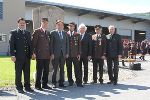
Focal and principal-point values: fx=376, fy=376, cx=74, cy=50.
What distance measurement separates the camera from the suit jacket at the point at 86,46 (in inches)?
487

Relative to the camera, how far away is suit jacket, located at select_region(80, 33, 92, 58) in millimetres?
12359

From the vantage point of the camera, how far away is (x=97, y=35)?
12.8 m

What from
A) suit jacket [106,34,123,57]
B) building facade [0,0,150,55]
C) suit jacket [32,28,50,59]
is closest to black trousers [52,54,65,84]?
suit jacket [32,28,50,59]

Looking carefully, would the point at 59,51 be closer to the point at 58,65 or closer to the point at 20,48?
the point at 58,65

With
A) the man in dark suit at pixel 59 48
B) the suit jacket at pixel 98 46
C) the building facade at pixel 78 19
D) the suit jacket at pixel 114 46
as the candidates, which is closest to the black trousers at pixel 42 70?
the man in dark suit at pixel 59 48

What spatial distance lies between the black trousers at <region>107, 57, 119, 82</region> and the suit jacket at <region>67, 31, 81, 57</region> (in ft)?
4.60

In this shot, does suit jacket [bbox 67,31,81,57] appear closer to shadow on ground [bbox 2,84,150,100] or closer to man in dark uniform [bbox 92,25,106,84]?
man in dark uniform [bbox 92,25,106,84]

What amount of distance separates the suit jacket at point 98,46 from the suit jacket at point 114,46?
0.17m

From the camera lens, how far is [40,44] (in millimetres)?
11062

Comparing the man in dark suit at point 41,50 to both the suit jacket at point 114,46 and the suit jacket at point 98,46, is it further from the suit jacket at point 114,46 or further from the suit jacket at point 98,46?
the suit jacket at point 114,46

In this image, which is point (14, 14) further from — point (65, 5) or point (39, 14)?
point (39, 14)

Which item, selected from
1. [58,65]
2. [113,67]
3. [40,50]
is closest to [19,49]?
[40,50]

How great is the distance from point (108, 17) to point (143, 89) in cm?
3808

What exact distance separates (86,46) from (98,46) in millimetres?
477
